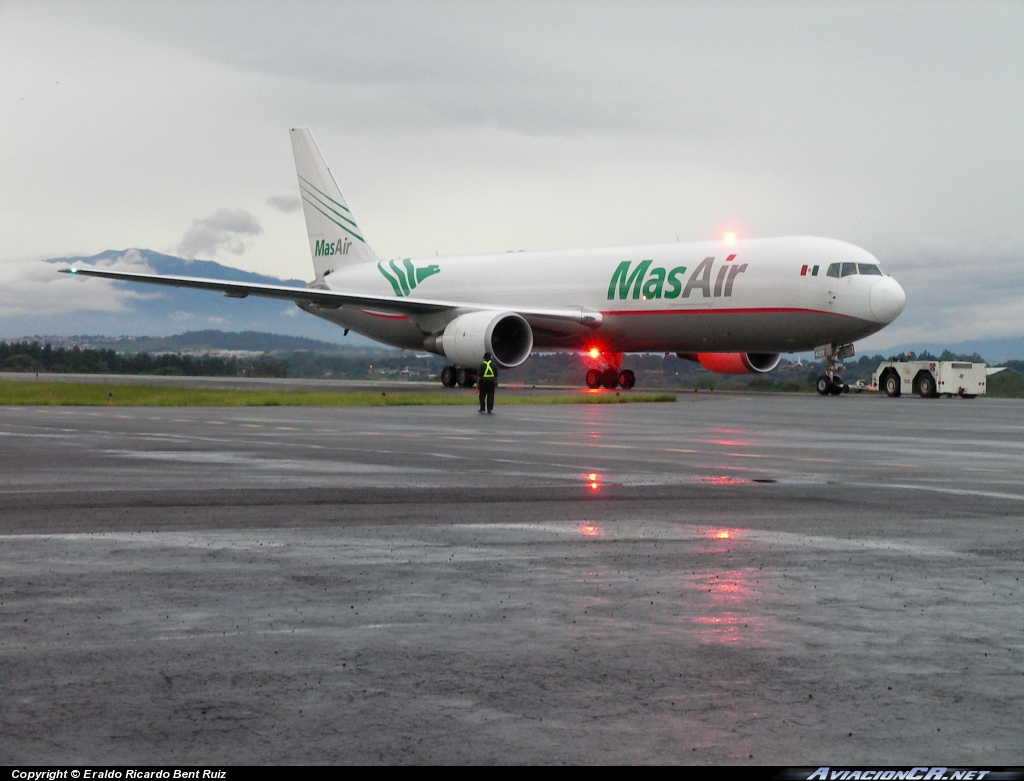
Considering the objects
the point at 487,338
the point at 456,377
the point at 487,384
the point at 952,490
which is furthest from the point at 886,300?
the point at 952,490

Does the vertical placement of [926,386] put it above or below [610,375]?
above

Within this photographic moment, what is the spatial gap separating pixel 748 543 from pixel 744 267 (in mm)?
31632

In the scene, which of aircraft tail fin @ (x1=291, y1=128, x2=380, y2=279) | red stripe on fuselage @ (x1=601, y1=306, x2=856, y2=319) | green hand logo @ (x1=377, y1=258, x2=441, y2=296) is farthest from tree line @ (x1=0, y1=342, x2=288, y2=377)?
red stripe on fuselage @ (x1=601, y1=306, x2=856, y2=319)

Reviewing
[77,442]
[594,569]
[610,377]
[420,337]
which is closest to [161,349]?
[420,337]

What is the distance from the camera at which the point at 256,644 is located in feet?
19.7

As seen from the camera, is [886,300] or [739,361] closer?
[886,300]

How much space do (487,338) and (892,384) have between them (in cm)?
1460

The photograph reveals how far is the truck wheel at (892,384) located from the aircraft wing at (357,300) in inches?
407

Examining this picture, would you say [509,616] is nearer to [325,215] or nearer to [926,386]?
[926,386]

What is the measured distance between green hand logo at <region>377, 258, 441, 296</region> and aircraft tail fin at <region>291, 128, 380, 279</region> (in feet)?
8.19

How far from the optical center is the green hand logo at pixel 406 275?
53062 mm

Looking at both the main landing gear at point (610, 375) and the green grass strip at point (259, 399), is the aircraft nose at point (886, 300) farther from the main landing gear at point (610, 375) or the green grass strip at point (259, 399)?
the main landing gear at point (610, 375)

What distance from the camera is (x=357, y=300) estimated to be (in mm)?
45094

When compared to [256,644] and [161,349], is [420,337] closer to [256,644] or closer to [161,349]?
[161,349]
